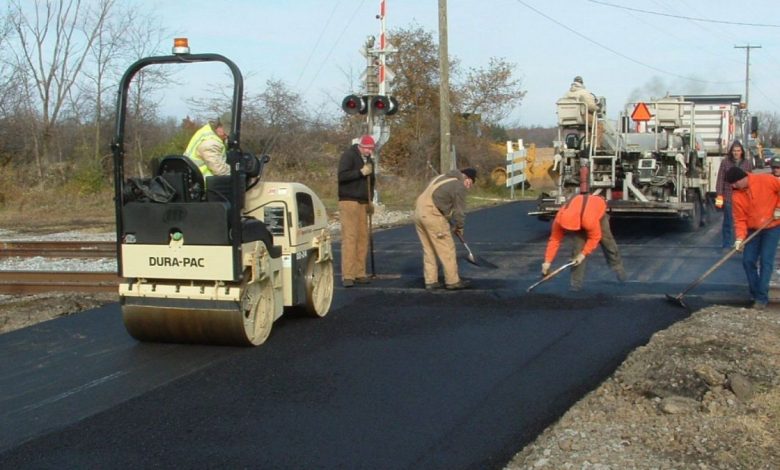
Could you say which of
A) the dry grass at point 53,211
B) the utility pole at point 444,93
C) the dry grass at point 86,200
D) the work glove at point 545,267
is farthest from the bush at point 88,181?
the work glove at point 545,267

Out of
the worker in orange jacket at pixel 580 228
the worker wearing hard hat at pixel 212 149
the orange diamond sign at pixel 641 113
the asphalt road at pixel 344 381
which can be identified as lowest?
the asphalt road at pixel 344 381

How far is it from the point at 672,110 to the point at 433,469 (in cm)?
1340

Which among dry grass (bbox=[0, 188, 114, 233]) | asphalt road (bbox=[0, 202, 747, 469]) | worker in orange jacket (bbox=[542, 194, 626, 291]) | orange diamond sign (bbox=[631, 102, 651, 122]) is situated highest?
orange diamond sign (bbox=[631, 102, 651, 122])

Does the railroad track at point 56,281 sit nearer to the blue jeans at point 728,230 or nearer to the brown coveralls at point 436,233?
the brown coveralls at point 436,233

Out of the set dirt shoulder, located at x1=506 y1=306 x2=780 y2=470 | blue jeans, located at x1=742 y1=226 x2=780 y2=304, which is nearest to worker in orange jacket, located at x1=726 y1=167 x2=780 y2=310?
blue jeans, located at x1=742 y1=226 x2=780 y2=304

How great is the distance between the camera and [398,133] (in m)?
33.9

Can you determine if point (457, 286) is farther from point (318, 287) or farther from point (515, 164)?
point (515, 164)

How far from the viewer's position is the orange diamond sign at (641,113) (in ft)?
55.3

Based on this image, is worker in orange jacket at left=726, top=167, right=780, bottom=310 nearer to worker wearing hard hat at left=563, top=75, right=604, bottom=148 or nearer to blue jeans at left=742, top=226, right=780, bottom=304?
blue jeans at left=742, top=226, right=780, bottom=304

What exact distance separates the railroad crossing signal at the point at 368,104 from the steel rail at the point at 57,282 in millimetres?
6483

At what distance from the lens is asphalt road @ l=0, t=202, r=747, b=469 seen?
16.1 ft

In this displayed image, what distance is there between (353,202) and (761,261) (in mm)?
4553

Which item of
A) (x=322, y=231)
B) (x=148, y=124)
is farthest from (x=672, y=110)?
Result: (x=148, y=124)

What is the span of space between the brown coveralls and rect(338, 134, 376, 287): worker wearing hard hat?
88 centimetres
